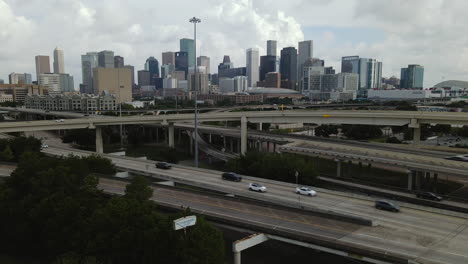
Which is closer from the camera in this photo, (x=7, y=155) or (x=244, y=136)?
(x=7, y=155)

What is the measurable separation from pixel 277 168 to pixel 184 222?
21.7m

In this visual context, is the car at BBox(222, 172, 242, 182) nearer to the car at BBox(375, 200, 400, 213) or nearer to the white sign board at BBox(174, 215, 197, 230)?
the car at BBox(375, 200, 400, 213)

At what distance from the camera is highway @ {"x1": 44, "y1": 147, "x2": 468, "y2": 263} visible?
1970cm

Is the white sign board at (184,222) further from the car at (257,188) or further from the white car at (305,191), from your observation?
the white car at (305,191)

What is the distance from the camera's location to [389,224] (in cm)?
2380

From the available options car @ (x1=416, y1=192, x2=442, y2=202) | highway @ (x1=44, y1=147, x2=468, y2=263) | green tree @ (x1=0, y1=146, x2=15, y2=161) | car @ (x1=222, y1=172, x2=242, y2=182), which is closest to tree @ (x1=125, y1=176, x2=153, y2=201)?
highway @ (x1=44, y1=147, x2=468, y2=263)

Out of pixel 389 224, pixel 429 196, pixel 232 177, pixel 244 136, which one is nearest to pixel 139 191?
pixel 232 177

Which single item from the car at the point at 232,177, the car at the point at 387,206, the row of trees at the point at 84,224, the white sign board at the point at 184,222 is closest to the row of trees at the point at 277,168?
the car at the point at 232,177

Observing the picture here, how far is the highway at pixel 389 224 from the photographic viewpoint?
19.7 m

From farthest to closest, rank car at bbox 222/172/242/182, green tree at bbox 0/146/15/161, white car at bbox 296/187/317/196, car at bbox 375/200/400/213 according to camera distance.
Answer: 1. green tree at bbox 0/146/15/161
2. car at bbox 222/172/242/182
3. white car at bbox 296/187/317/196
4. car at bbox 375/200/400/213

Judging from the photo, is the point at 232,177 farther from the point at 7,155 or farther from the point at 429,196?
the point at 7,155

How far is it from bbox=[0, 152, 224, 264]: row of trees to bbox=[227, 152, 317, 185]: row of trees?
16785 mm

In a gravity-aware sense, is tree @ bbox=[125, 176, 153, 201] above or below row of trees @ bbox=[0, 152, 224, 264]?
above

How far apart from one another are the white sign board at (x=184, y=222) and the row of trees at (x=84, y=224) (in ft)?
1.31
